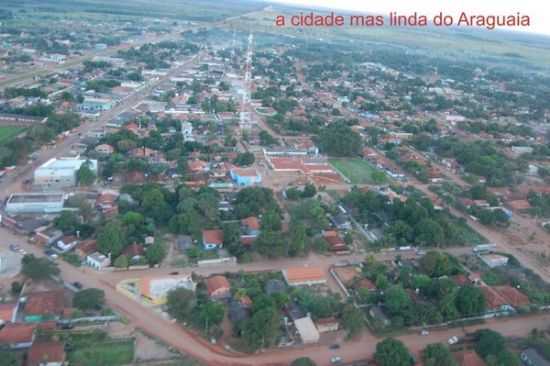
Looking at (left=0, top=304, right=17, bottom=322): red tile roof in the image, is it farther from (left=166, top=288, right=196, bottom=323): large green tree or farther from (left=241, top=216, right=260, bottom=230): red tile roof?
(left=241, top=216, right=260, bottom=230): red tile roof

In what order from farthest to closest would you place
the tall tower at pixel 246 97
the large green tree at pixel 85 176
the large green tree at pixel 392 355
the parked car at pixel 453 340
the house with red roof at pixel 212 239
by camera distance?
the tall tower at pixel 246 97 < the large green tree at pixel 85 176 < the house with red roof at pixel 212 239 < the parked car at pixel 453 340 < the large green tree at pixel 392 355

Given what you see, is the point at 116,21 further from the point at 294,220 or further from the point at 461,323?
the point at 461,323

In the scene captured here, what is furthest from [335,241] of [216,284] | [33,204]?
[33,204]

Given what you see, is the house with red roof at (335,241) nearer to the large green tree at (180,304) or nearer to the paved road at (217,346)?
the paved road at (217,346)


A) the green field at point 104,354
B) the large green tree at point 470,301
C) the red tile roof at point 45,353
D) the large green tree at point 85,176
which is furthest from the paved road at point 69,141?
the large green tree at point 470,301

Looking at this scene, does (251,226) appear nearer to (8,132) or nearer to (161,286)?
(161,286)

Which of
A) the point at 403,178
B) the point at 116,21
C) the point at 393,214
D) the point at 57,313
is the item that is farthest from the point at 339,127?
the point at 116,21
